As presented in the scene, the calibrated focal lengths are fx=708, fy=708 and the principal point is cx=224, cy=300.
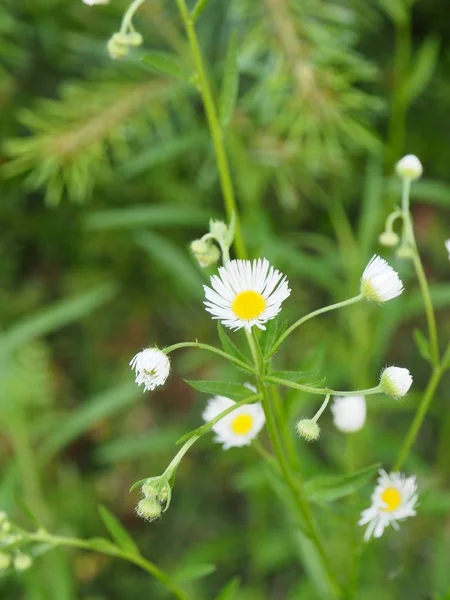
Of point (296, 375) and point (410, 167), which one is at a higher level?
point (410, 167)

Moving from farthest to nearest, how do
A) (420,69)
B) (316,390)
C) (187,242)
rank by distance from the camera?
(187,242)
(420,69)
(316,390)

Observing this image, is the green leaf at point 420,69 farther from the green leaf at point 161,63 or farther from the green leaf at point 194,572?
the green leaf at point 194,572

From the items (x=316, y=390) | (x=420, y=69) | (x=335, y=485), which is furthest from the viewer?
(x=420, y=69)

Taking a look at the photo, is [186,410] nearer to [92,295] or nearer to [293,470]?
[92,295]

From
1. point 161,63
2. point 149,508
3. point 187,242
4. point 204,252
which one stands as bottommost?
point 149,508

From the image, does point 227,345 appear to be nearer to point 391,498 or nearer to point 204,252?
point 204,252

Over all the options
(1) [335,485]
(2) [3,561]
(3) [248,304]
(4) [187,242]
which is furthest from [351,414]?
(4) [187,242]

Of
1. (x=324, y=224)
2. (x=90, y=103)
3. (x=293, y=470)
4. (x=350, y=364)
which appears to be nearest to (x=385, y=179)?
(x=324, y=224)
